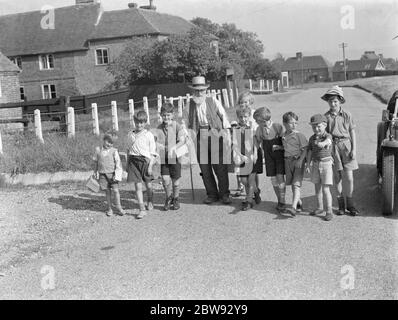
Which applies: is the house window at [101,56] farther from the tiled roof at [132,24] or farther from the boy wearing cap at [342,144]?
the boy wearing cap at [342,144]

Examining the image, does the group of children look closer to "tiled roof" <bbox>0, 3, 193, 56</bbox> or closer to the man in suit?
the man in suit

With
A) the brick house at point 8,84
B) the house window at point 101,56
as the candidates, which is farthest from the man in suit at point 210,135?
the house window at point 101,56

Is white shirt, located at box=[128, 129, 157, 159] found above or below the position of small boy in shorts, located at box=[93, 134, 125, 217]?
above

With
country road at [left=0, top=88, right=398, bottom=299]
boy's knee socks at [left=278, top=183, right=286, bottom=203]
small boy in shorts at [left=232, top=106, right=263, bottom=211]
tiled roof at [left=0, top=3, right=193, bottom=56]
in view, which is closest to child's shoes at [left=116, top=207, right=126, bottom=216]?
country road at [left=0, top=88, right=398, bottom=299]

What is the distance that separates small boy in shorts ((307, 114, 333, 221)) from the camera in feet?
21.8

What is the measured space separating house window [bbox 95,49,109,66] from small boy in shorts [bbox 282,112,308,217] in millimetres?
41081

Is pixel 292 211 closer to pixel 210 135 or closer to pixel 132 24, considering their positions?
pixel 210 135

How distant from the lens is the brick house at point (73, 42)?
150 feet

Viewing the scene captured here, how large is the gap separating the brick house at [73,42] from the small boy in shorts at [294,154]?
127 feet

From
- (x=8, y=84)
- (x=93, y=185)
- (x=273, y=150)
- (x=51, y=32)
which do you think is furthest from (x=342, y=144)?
(x=51, y=32)

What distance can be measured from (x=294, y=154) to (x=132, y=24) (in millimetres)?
40839
